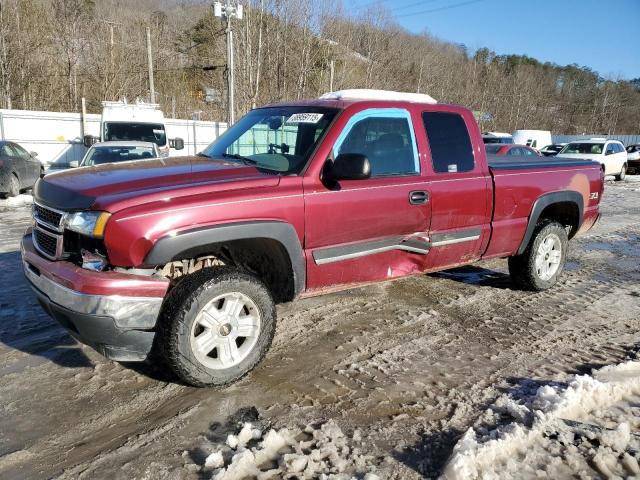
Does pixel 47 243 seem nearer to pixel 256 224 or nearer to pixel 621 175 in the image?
pixel 256 224

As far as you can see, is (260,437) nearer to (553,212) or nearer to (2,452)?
(2,452)

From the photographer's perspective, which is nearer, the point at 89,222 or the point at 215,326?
the point at 89,222

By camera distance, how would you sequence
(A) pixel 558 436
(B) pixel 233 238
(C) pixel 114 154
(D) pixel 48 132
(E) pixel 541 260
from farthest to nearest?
1. (D) pixel 48 132
2. (C) pixel 114 154
3. (E) pixel 541 260
4. (B) pixel 233 238
5. (A) pixel 558 436

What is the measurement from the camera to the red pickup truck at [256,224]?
2.93 m

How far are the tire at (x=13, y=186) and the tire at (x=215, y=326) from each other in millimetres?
11043

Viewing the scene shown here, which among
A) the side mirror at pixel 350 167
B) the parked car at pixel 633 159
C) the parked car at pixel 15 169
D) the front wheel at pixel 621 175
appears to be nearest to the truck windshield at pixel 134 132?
the parked car at pixel 15 169

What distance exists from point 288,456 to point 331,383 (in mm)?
902

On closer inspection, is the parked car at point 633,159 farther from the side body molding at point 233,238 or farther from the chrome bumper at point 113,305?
the chrome bumper at point 113,305

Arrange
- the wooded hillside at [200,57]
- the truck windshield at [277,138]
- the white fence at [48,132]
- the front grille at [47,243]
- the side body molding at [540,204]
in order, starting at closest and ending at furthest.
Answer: the front grille at [47,243], the truck windshield at [277,138], the side body molding at [540,204], the white fence at [48,132], the wooded hillside at [200,57]

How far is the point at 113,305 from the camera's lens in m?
2.86

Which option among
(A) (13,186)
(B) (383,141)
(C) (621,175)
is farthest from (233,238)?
(C) (621,175)

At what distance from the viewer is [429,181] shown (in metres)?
4.15

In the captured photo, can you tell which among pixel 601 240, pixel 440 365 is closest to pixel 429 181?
pixel 440 365

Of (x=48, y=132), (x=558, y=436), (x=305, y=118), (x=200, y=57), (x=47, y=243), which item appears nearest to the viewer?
(x=558, y=436)
